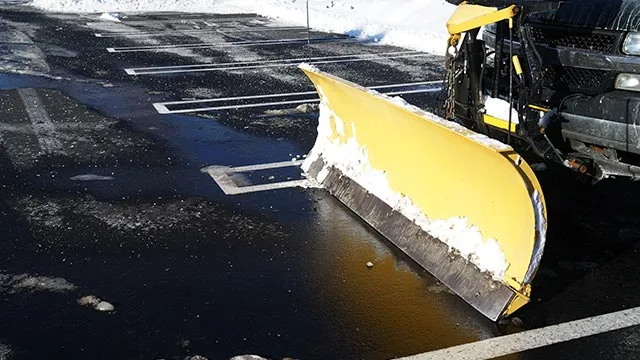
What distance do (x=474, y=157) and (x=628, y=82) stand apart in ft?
4.60

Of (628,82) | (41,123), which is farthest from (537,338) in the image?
(41,123)

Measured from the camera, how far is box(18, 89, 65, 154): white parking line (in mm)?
7484

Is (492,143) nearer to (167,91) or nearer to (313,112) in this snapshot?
(313,112)

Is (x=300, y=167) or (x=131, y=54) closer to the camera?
(x=300, y=167)

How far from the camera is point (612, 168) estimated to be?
195 inches

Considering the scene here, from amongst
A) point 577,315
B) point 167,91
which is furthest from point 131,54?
point 577,315

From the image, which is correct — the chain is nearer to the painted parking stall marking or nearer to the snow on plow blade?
the snow on plow blade

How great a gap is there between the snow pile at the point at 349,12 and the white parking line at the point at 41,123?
7.98 m

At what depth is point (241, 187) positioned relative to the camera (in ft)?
21.1

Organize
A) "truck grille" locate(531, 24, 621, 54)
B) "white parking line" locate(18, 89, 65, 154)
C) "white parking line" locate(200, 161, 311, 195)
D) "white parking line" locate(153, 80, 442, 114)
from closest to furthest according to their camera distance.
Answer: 1. "truck grille" locate(531, 24, 621, 54)
2. "white parking line" locate(200, 161, 311, 195)
3. "white parking line" locate(18, 89, 65, 154)
4. "white parking line" locate(153, 80, 442, 114)

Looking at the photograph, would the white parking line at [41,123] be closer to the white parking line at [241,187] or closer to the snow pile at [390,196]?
the white parking line at [241,187]

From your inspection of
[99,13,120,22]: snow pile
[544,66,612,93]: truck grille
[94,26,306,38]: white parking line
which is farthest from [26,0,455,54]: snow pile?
[544,66,612,93]: truck grille

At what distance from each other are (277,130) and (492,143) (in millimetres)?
4665

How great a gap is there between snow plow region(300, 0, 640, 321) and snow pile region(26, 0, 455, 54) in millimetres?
8681
